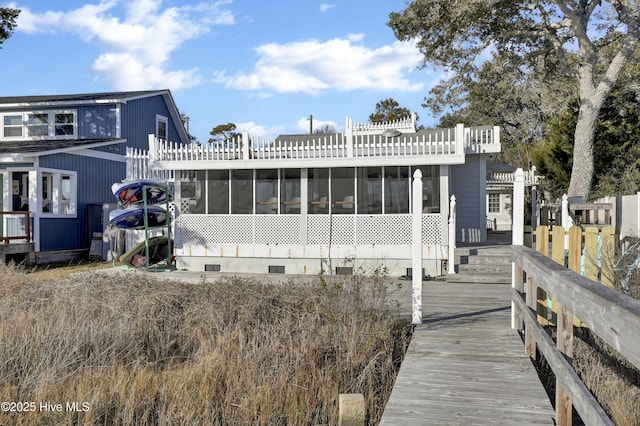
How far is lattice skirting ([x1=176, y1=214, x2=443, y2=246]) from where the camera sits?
47.8 feet

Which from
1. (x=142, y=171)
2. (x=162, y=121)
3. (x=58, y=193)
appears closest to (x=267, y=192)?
(x=142, y=171)

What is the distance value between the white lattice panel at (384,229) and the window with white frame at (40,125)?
46.7 ft

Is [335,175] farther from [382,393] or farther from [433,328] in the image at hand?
[382,393]

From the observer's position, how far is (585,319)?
2.81 metres

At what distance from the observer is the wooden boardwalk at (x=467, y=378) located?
4371 mm

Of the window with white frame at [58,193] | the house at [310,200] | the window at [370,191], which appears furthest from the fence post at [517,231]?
the window with white frame at [58,193]

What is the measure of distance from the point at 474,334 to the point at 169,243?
35.6 feet

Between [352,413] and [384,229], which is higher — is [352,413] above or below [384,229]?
below

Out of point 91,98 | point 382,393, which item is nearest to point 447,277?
point 382,393

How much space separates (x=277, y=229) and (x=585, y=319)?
41.8 feet

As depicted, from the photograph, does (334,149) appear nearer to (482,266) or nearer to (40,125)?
(482,266)

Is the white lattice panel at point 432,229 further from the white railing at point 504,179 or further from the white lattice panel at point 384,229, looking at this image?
the white railing at point 504,179

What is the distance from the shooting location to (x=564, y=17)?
798 inches

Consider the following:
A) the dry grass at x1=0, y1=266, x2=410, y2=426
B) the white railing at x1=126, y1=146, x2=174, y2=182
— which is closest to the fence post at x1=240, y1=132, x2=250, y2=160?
the white railing at x1=126, y1=146, x2=174, y2=182
